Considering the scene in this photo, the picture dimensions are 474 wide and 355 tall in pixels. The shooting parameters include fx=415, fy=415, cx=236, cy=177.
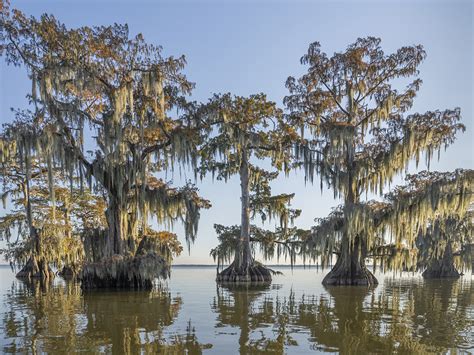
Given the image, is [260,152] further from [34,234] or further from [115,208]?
[34,234]

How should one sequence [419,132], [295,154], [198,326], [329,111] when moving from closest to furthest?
[198,326] < [419,132] < [295,154] < [329,111]

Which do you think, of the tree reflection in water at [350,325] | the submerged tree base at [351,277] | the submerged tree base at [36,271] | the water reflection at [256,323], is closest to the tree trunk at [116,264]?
the water reflection at [256,323]

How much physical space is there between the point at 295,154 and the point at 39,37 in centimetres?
1505

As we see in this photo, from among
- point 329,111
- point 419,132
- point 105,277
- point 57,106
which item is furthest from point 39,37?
point 419,132

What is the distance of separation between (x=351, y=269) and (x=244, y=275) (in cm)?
662

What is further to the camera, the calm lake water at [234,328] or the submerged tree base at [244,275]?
the submerged tree base at [244,275]

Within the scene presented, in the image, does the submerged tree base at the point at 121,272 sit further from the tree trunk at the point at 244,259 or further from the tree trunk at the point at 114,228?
the tree trunk at the point at 244,259

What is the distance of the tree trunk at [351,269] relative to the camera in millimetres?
24000

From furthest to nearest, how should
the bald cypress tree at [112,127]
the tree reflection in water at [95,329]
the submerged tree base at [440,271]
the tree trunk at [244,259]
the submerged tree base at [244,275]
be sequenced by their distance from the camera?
1. the submerged tree base at [440,271]
2. the tree trunk at [244,259]
3. the submerged tree base at [244,275]
4. the bald cypress tree at [112,127]
5. the tree reflection in water at [95,329]

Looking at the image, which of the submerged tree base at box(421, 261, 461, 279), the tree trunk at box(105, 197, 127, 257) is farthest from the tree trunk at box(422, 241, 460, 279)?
the tree trunk at box(105, 197, 127, 257)

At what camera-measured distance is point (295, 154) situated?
25516 mm

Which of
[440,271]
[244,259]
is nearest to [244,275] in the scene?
[244,259]

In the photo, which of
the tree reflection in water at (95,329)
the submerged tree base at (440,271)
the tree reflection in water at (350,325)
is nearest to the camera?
the tree reflection in water at (95,329)

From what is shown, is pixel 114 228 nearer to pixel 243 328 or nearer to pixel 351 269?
pixel 243 328
